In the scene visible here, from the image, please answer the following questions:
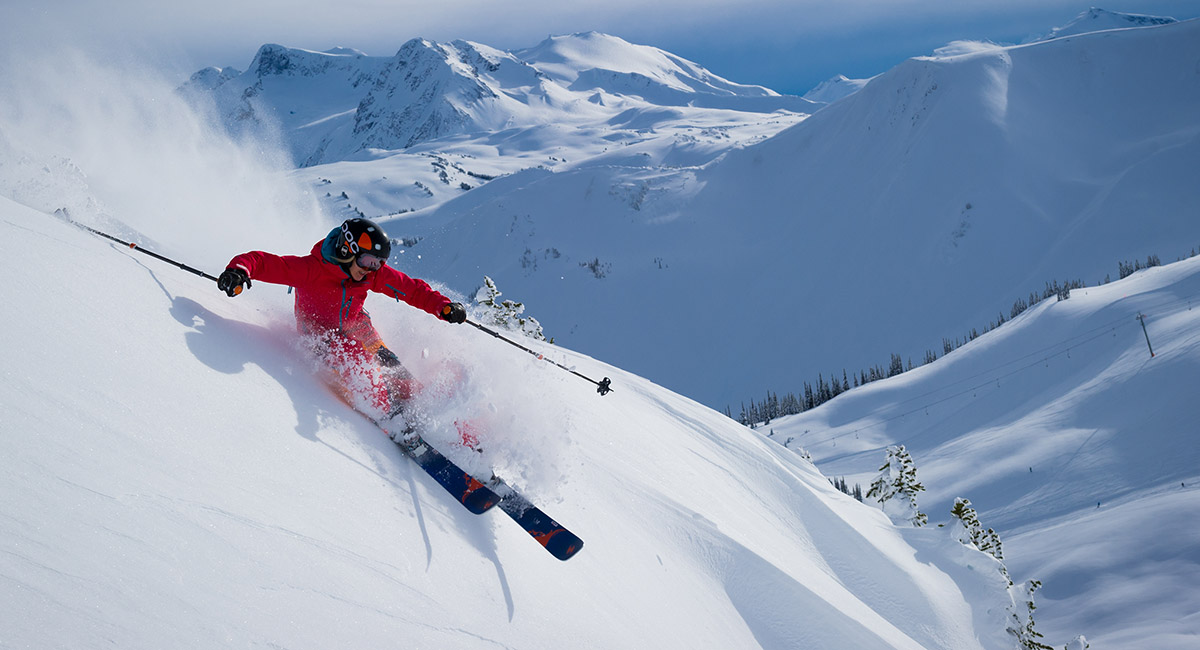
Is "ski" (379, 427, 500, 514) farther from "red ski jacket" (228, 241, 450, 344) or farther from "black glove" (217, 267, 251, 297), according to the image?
"black glove" (217, 267, 251, 297)

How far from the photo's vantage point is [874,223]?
76688 millimetres

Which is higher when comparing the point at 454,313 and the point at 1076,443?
the point at 1076,443

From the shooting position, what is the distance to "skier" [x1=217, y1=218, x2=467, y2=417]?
4.68 m

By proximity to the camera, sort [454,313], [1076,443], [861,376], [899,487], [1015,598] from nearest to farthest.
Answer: [454,313], [1015,598], [899,487], [1076,443], [861,376]

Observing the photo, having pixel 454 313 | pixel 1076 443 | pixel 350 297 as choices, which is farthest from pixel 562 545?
pixel 1076 443

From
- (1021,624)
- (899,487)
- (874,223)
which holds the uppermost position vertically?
(874,223)

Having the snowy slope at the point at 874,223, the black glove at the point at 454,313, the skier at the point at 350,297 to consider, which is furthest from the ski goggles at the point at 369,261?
the snowy slope at the point at 874,223

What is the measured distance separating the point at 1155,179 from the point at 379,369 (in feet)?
294

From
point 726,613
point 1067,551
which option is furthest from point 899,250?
point 726,613

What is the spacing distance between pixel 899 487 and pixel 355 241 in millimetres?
13672

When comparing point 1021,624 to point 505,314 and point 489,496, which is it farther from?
point 505,314

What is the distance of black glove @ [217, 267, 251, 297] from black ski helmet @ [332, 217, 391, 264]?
0.81 metres

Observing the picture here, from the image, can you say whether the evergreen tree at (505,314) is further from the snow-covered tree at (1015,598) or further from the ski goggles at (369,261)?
the snow-covered tree at (1015,598)

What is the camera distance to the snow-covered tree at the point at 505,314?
46.5 ft
